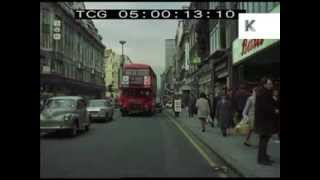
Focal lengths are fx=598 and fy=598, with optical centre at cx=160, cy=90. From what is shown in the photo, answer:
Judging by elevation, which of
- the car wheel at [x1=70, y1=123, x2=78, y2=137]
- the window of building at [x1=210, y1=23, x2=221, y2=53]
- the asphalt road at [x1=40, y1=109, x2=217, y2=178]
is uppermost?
the window of building at [x1=210, y1=23, x2=221, y2=53]

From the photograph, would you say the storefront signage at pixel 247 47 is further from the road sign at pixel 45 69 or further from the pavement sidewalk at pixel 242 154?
the road sign at pixel 45 69

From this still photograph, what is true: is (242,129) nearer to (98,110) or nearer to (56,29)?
(98,110)

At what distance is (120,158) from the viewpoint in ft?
46.7

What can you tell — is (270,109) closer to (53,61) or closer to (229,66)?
(229,66)

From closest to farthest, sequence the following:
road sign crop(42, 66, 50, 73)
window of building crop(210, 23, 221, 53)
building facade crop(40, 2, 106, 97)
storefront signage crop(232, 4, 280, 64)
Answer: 1. storefront signage crop(232, 4, 280, 64)
2. building facade crop(40, 2, 106, 97)
3. window of building crop(210, 23, 221, 53)
4. road sign crop(42, 66, 50, 73)

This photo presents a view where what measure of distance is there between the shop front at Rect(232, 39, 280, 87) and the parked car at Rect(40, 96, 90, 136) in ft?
24.0

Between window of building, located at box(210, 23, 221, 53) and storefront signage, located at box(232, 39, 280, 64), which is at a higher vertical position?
window of building, located at box(210, 23, 221, 53)

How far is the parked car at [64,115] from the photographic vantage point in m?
20.7

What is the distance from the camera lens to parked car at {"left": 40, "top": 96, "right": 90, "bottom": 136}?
20.7m

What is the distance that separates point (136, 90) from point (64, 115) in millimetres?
23553

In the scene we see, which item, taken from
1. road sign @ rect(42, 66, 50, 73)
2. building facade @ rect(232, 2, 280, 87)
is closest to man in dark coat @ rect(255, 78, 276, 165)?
building facade @ rect(232, 2, 280, 87)

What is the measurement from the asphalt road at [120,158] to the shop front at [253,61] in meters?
5.34
